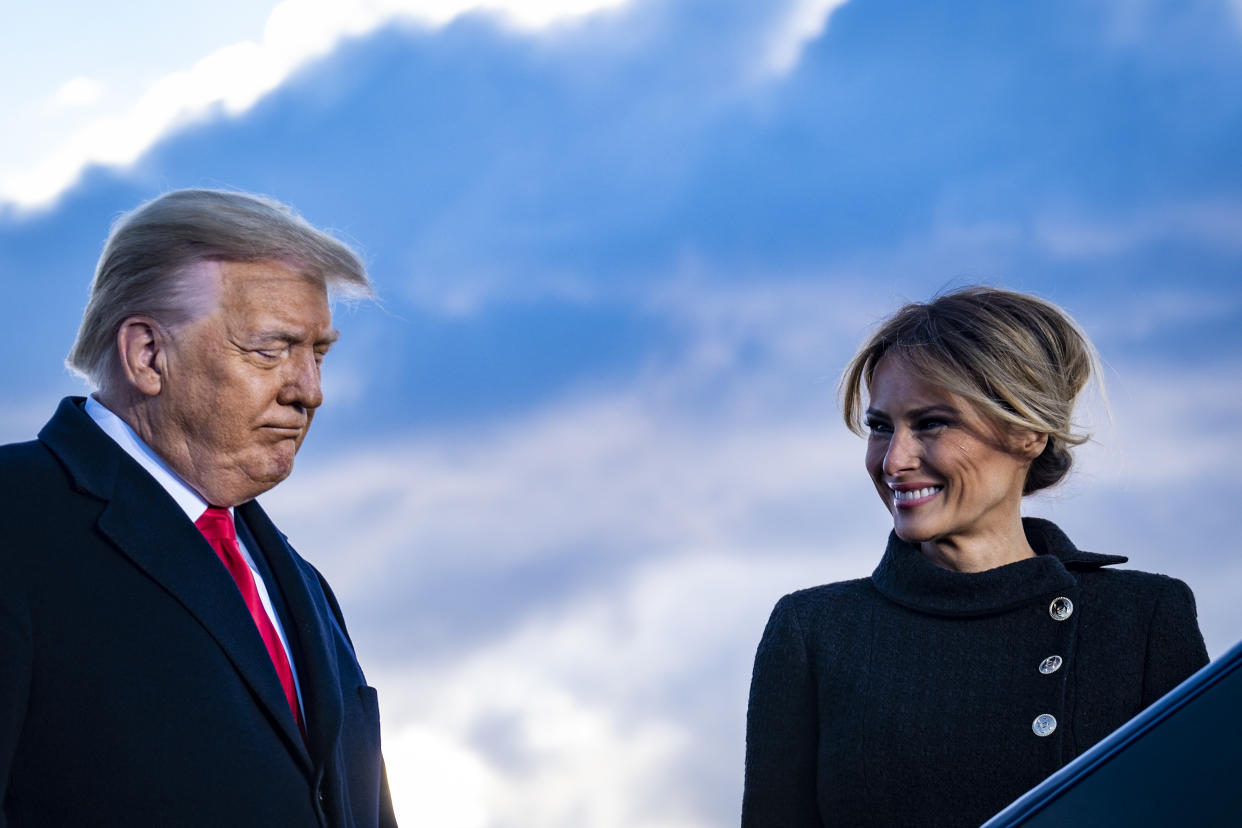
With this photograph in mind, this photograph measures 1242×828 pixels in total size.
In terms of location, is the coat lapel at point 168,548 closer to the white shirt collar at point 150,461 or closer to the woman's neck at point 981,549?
the white shirt collar at point 150,461

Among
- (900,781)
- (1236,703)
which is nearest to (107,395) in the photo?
(900,781)

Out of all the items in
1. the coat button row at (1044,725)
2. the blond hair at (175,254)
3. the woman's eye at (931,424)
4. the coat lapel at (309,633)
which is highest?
the blond hair at (175,254)

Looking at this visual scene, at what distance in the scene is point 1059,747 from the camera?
3.64m

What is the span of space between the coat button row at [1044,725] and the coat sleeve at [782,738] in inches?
25.3

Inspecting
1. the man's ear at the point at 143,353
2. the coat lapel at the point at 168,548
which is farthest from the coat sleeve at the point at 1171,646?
the man's ear at the point at 143,353

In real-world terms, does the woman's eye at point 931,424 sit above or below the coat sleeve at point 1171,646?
above

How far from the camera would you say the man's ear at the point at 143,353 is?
11.0 ft

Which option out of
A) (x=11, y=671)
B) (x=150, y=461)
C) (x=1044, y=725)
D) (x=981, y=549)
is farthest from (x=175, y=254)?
(x=1044, y=725)

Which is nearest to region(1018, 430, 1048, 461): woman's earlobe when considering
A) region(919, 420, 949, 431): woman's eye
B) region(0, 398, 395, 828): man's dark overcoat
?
region(919, 420, 949, 431): woman's eye

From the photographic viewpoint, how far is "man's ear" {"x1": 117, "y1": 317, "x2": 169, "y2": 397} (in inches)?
132

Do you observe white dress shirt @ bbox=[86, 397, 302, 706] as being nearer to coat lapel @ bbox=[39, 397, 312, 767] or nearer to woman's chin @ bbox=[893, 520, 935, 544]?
coat lapel @ bbox=[39, 397, 312, 767]

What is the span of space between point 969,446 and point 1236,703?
5.37ft

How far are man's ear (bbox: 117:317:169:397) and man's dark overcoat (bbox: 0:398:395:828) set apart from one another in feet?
0.54

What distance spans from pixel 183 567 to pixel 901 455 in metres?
2.04
